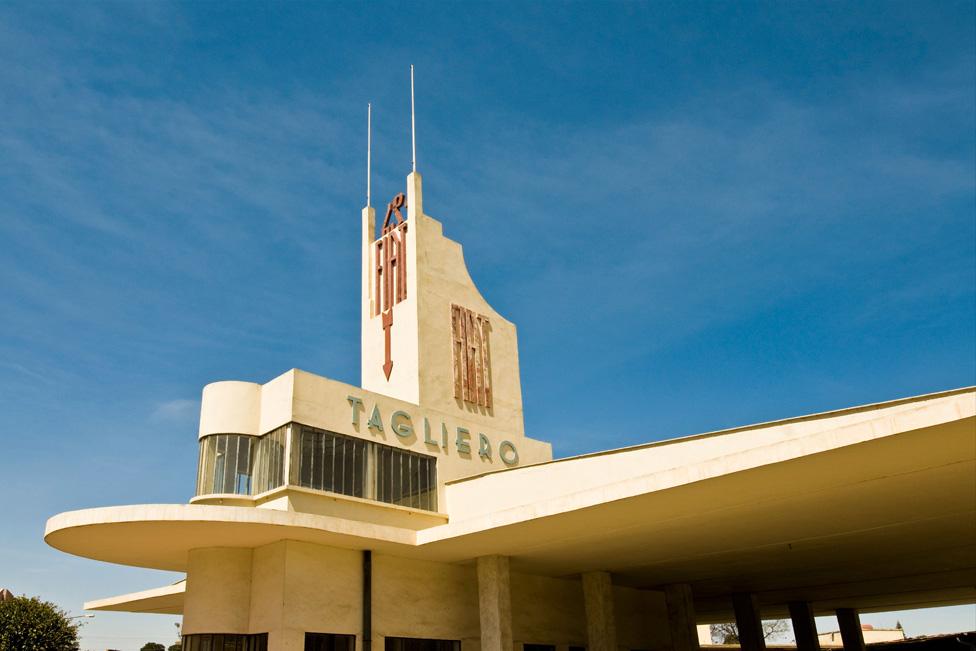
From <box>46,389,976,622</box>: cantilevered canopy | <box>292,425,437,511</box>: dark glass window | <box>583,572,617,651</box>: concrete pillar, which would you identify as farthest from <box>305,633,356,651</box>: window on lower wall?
<box>583,572,617,651</box>: concrete pillar

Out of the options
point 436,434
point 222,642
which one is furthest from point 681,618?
point 222,642

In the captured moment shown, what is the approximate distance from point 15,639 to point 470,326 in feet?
93.9

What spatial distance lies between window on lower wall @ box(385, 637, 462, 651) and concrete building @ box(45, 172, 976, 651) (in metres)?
0.09

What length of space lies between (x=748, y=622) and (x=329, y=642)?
21.9 meters

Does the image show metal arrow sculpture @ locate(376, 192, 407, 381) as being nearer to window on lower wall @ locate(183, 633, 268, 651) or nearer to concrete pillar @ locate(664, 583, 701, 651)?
window on lower wall @ locate(183, 633, 268, 651)

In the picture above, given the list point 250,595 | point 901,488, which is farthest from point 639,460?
point 250,595

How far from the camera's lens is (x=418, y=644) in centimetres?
2530

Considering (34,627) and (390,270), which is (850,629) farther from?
(34,627)

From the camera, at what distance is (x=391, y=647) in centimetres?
2434

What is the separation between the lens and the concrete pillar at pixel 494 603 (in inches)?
960

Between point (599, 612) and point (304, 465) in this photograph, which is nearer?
point (304, 465)

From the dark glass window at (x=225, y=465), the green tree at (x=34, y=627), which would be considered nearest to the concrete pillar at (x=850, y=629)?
the dark glass window at (x=225, y=465)

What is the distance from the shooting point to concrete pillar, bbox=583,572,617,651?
2761 centimetres

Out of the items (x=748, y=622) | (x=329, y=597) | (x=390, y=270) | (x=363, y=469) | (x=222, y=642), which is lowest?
(x=222, y=642)
